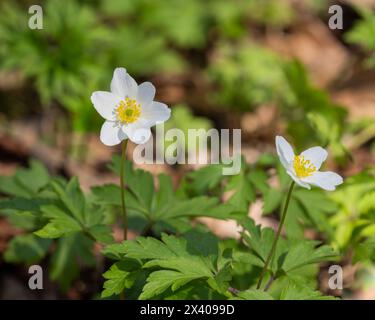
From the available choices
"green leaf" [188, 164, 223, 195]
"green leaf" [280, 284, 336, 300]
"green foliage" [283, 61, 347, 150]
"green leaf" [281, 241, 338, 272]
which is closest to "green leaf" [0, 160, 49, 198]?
"green leaf" [188, 164, 223, 195]

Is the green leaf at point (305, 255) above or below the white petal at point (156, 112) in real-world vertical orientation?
below

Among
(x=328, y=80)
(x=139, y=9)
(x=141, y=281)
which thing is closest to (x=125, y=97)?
(x=141, y=281)

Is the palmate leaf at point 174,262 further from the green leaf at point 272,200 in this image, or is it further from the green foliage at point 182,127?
the green foliage at point 182,127
